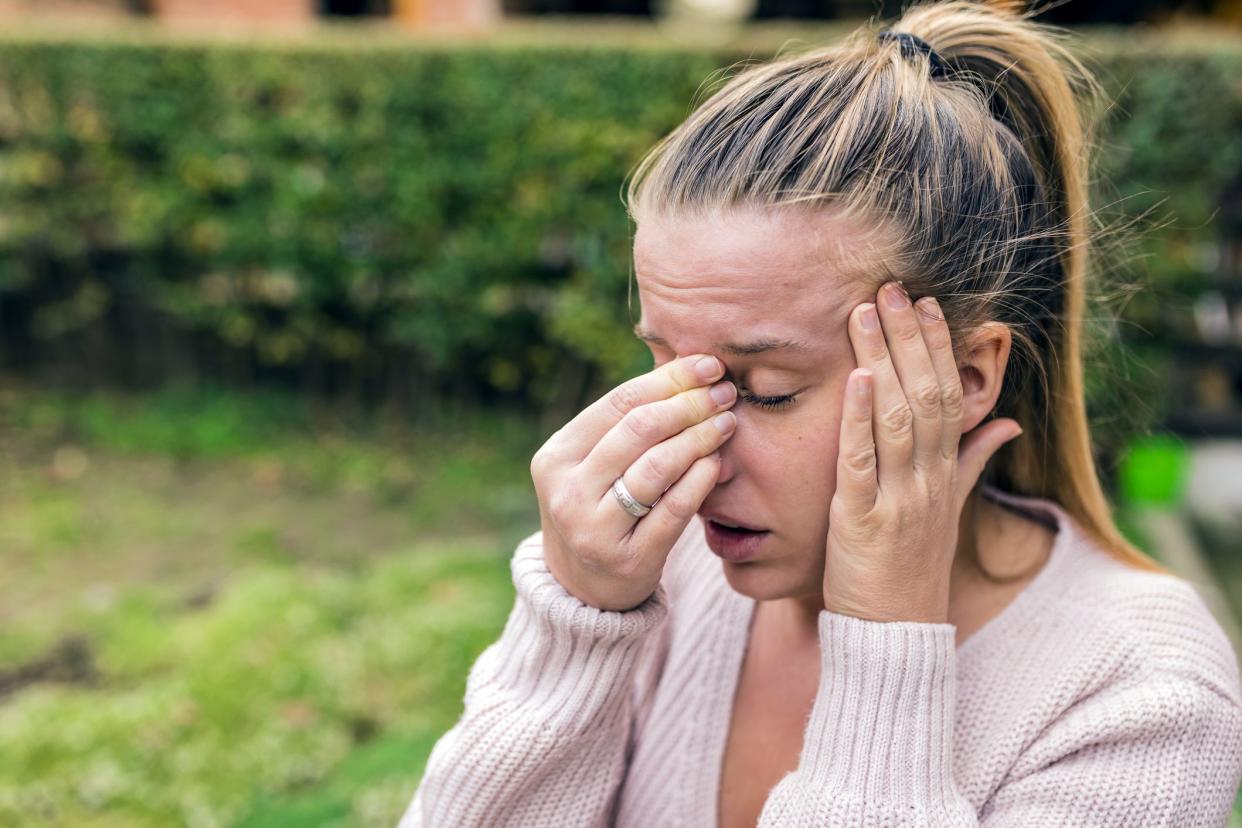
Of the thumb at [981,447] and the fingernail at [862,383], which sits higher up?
the fingernail at [862,383]

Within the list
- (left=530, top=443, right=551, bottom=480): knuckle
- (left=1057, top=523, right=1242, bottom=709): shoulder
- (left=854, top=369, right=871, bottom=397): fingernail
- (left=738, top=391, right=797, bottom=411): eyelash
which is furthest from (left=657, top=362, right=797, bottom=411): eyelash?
(left=1057, top=523, right=1242, bottom=709): shoulder

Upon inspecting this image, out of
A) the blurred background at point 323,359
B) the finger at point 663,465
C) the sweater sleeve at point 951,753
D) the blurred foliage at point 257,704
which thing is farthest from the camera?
the blurred background at point 323,359

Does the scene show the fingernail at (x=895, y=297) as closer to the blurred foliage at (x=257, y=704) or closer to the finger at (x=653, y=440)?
the finger at (x=653, y=440)

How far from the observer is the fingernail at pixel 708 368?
61.6 inches

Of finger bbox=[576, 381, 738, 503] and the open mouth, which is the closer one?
finger bbox=[576, 381, 738, 503]

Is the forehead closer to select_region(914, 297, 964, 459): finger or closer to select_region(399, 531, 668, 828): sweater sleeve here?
select_region(914, 297, 964, 459): finger

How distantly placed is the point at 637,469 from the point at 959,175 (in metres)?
0.64

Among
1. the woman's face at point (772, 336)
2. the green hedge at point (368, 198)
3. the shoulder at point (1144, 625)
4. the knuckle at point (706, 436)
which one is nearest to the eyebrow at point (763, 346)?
the woman's face at point (772, 336)

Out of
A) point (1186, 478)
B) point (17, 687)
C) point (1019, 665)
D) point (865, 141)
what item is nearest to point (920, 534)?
point (1019, 665)

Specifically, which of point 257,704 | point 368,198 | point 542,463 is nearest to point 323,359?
point 368,198

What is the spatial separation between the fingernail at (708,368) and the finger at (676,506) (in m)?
0.12

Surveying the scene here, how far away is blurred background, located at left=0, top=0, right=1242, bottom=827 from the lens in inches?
167

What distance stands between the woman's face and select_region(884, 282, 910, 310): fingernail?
0.02 m

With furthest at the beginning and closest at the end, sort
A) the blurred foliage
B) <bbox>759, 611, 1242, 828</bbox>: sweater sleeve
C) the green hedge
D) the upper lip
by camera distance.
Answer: the green hedge → the blurred foliage → the upper lip → <bbox>759, 611, 1242, 828</bbox>: sweater sleeve
